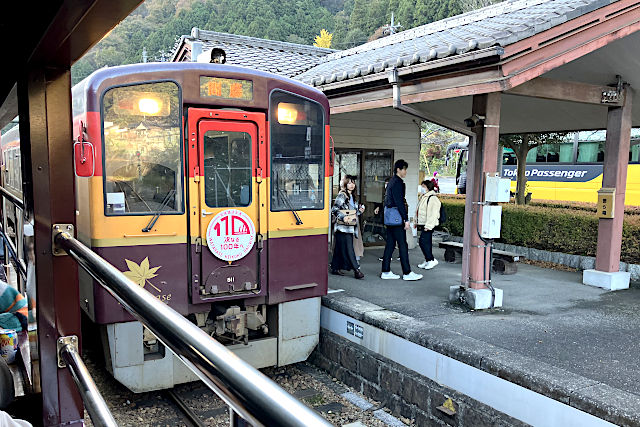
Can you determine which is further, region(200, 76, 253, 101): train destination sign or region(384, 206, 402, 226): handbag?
region(384, 206, 402, 226): handbag

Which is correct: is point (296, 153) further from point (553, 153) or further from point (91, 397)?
point (553, 153)

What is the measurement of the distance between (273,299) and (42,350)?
3.23 m

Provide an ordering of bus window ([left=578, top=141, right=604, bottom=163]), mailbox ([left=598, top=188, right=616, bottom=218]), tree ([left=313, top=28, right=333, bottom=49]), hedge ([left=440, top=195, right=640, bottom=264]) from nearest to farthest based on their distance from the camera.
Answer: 1. mailbox ([left=598, top=188, right=616, bottom=218])
2. hedge ([left=440, top=195, right=640, bottom=264])
3. bus window ([left=578, top=141, right=604, bottom=163])
4. tree ([left=313, top=28, right=333, bottom=49])

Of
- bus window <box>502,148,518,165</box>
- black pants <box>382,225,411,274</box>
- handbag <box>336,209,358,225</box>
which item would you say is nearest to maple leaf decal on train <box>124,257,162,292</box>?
handbag <box>336,209,358,225</box>

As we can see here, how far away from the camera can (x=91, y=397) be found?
141 cm

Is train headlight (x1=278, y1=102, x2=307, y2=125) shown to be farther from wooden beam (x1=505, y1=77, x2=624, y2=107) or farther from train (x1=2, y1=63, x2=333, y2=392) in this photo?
wooden beam (x1=505, y1=77, x2=624, y2=107)

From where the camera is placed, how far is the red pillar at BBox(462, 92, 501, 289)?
5844mm

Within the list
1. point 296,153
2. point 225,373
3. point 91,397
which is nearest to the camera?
point 225,373

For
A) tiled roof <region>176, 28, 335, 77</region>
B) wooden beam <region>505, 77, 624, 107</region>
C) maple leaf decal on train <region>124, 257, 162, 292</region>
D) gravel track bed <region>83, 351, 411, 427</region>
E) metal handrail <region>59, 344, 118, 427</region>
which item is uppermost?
tiled roof <region>176, 28, 335, 77</region>

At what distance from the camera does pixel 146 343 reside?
4871 millimetres

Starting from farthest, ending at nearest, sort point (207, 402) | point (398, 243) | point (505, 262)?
point (505, 262)
point (398, 243)
point (207, 402)

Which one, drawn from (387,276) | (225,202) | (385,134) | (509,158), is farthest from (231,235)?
(509,158)

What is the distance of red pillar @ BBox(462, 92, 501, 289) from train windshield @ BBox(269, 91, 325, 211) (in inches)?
74.0

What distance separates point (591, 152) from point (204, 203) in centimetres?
1980
